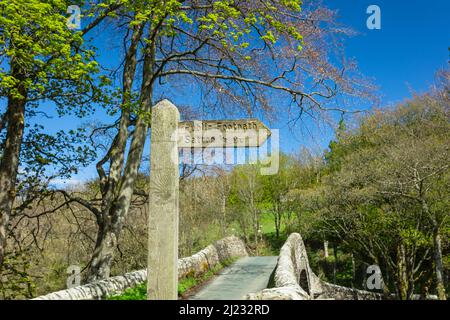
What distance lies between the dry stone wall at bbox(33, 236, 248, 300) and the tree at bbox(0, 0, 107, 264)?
2.80 meters

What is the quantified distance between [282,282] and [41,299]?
13.6 feet

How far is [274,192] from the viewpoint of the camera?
134 feet

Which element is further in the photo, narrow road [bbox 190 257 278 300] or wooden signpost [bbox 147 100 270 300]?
narrow road [bbox 190 257 278 300]

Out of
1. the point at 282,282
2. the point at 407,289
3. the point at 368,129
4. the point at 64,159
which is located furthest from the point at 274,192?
the point at 282,282

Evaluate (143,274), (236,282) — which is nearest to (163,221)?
(143,274)

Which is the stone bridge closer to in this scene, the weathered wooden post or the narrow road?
the narrow road

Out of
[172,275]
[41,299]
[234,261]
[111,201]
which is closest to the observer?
[172,275]

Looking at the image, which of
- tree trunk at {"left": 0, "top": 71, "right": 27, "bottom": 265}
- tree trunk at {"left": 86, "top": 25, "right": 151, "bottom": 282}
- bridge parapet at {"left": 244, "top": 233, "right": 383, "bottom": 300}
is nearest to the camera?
bridge parapet at {"left": 244, "top": 233, "right": 383, "bottom": 300}

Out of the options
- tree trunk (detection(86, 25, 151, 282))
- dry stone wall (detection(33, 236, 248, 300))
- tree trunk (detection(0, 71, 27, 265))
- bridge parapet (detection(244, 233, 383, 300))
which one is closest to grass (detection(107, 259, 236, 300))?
dry stone wall (detection(33, 236, 248, 300))

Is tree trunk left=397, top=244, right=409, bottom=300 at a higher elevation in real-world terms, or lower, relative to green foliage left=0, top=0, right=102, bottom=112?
lower

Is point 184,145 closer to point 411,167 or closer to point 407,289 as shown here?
point 411,167

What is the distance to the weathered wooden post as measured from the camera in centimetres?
489

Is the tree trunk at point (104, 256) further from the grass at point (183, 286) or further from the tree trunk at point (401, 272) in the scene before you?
the tree trunk at point (401, 272)

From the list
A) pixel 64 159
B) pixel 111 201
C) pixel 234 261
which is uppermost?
pixel 64 159
